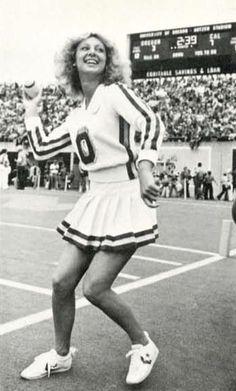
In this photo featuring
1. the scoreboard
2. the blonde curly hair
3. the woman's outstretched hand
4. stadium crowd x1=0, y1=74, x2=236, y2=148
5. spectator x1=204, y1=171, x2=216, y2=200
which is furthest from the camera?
stadium crowd x1=0, y1=74, x2=236, y2=148

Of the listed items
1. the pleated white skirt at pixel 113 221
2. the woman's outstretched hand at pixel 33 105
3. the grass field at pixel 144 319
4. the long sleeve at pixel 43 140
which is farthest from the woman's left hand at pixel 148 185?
the grass field at pixel 144 319

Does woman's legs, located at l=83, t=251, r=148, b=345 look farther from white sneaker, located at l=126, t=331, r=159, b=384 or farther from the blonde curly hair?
the blonde curly hair

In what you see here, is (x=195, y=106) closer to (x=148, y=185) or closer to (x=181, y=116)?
(x=181, y=116)

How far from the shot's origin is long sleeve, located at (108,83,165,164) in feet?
9.70

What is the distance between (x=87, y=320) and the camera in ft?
14.5

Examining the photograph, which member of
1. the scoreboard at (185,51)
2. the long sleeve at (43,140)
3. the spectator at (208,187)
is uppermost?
the scoreboard at (185,51)

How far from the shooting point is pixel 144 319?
4555 millimetres

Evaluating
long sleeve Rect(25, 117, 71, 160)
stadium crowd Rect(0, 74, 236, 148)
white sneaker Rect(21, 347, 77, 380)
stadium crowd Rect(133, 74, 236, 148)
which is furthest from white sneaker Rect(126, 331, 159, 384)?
stadium crowd Rect(133, 74, 236, 148)

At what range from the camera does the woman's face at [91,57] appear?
3.22 m

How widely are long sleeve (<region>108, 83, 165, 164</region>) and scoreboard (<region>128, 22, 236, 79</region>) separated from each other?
774 inches

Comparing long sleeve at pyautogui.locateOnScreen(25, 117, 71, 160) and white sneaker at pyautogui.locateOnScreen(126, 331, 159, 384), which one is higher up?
long sleeve at pyautogui.locateOnScreen(25, 117, 71, 160)

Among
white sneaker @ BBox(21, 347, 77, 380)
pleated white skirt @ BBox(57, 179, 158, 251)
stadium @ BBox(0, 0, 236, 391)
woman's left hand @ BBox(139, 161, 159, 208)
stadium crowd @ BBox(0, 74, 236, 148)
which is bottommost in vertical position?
stadium @ BBox(0, 0, 236, 391)

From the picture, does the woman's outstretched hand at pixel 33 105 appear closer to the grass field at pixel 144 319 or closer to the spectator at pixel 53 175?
the grass field at pixel 144 319

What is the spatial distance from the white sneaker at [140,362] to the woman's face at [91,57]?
166 centimetres
